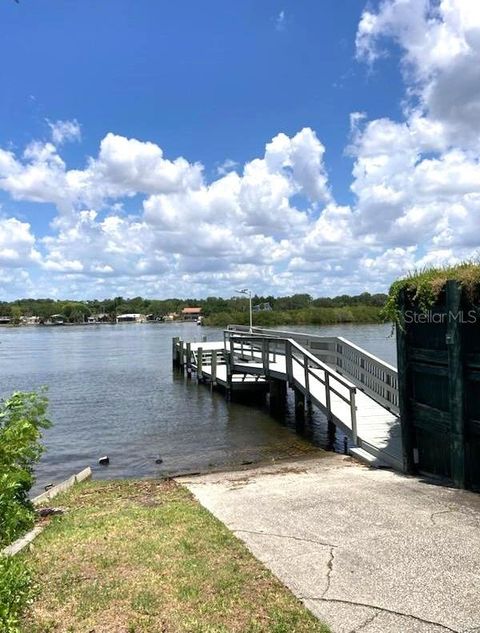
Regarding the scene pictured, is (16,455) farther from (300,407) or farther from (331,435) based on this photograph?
(300,407)

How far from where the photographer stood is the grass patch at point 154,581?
3693 mm

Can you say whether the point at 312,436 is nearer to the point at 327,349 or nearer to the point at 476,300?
the point at 327,349

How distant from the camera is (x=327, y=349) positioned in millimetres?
16469

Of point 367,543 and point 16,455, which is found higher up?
point 16,455

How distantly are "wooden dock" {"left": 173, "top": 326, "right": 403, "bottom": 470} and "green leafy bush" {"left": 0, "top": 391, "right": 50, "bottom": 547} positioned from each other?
528 cm

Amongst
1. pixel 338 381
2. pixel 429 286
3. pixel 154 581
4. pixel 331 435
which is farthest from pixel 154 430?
pixel 154 581

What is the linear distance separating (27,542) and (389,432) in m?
6.97

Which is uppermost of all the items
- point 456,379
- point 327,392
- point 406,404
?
point 456,379

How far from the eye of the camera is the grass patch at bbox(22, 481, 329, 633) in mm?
3693

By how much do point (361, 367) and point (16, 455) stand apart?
10.3m

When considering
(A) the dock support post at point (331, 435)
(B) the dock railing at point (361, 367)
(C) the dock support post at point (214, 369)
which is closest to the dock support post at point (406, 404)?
(B) the dock railing at point (361, 367)

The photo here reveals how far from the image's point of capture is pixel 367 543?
5000 millimetres

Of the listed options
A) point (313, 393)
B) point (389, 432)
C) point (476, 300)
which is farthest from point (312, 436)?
point (476, 300)

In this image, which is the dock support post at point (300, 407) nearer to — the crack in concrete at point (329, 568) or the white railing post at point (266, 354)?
the white railing post at point (266, 354)
